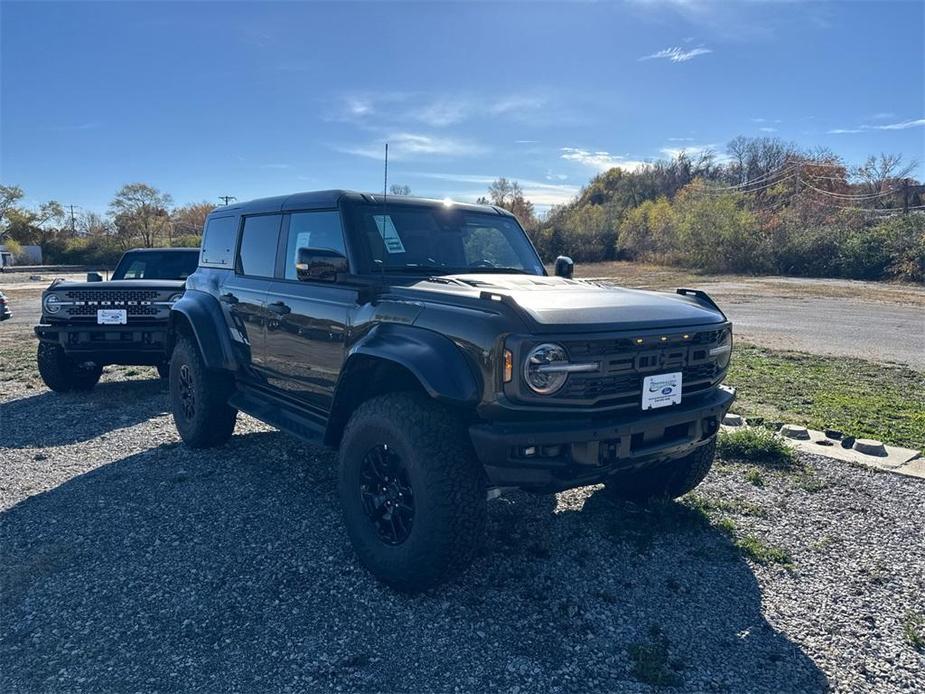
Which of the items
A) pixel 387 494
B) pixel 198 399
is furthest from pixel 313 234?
pixel 387 494

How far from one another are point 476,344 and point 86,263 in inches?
2394

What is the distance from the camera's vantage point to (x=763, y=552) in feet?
11.4

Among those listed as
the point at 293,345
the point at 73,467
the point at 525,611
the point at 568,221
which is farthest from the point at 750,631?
the point at 568,221

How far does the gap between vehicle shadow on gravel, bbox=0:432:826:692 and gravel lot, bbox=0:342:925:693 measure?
10mm

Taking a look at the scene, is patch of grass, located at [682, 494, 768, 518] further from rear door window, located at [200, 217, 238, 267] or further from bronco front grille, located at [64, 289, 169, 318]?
bronco front grille, located at [64, 289, 169, 318]

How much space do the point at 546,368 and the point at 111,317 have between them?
232 inches

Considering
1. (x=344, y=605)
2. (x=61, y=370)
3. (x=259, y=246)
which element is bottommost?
(x=344, y=605)

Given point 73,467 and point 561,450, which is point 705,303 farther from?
point 73,467

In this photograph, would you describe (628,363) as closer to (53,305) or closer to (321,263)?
(321,263)

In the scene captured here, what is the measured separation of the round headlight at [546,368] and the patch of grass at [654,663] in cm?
113

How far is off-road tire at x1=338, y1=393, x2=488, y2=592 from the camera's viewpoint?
112 inches

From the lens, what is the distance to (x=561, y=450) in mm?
2799

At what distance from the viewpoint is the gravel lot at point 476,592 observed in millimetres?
2543

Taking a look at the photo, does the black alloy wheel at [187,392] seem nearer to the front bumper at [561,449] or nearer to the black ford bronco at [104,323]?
the black ford bronco at [104,323]
